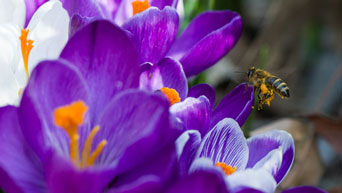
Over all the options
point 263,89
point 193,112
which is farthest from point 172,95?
point 263,89

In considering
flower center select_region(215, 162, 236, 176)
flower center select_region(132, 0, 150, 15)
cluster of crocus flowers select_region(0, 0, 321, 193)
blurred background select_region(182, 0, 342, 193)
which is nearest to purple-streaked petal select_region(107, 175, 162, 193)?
cluster of crocus flowers select_region(0, 0, 321, 193)

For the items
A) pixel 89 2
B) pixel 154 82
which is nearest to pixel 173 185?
pixel 154 82

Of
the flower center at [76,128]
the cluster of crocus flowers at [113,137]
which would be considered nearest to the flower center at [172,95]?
the cluster of crocus flowers at [113,137]

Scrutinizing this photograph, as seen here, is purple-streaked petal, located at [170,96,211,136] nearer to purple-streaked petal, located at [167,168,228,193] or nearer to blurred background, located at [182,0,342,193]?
purple-streaked petal, located at [167,168,228,193]

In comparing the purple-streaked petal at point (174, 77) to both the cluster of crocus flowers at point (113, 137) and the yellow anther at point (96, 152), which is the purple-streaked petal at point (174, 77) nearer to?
the cluster of crocus flowers at point (113, 137)

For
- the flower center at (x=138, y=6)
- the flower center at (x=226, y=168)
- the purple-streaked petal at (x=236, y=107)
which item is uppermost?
the flower center at (x=138, y=6)

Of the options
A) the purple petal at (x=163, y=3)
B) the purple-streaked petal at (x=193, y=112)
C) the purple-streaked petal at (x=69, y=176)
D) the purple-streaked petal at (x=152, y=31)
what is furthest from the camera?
the purple petal at (x=163, y=3)

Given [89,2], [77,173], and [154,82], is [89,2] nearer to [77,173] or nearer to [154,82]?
[154,82]

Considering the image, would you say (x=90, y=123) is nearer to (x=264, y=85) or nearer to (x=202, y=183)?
(x=202, y=183)
